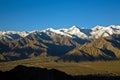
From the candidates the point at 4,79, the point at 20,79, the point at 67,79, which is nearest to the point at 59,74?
the point at 67,79

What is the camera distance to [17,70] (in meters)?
134

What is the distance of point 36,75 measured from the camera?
4766 inches

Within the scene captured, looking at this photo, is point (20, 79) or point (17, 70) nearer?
point (20, 79)

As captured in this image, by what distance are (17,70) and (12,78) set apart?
84.2ft

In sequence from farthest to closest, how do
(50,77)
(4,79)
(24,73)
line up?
(24,73), (50,77), (4,79)

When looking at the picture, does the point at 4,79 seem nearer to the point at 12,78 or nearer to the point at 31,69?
the point at 12,78

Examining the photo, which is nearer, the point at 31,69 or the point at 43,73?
the point at 43,73

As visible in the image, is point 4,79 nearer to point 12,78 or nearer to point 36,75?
point 12,78

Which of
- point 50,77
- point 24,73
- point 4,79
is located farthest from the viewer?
point 24,73

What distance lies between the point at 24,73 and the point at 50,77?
12862mm

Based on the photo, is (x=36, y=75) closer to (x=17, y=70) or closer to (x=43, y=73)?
(x=43, y=73)

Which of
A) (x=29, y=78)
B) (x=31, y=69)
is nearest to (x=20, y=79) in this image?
(x=29, y=78)

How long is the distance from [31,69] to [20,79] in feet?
39.5

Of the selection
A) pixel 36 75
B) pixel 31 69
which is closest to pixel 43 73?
pixel 36 75
